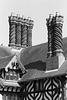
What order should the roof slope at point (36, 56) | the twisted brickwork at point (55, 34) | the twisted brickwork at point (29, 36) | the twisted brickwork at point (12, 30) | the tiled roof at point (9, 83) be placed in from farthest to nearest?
the twisted brickwork at point (29, 36), the twisted brickwork at point (12, 30), the roof slope at point (36, 56), the tiled roof at point (9, 83), the twisted brickwork at point (55, 34)

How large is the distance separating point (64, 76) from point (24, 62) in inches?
316

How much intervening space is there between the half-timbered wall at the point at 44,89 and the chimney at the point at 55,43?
1395mm

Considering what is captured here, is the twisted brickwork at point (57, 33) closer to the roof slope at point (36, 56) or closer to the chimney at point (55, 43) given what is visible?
the chimney at point (55, 43)

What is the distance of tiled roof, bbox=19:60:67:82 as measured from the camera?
25.1 m

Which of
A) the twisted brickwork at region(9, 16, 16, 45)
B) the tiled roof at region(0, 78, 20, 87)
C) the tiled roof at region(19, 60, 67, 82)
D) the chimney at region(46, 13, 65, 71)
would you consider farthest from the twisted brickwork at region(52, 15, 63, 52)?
the twisted brickwork at region(9, 16, 16, 45)

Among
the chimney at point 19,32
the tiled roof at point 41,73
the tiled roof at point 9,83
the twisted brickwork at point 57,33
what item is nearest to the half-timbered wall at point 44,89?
the tiled roof at point 41,73

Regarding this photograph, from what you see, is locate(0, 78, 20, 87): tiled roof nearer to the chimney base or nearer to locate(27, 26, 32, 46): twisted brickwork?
the chimney base

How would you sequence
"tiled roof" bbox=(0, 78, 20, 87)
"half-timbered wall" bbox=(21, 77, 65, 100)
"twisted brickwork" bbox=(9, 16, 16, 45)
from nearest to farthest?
Answer: "half-timbered wall" bbox=(21, 77, 65, 100), "tiled roof" bbox=(0, 78, 20, 87), "twisted brickwork" bbox=(9, 16, 16, 45)

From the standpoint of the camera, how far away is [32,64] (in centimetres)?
3017

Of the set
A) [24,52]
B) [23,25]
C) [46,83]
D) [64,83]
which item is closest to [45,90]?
[46,83]

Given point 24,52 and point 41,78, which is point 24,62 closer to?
point 24,52

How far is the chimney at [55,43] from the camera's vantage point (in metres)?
26.9

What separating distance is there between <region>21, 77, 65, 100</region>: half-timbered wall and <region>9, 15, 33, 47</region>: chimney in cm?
959

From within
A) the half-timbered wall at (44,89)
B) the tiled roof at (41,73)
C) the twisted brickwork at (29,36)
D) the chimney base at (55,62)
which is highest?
the twisted brickwork at (29,36)
